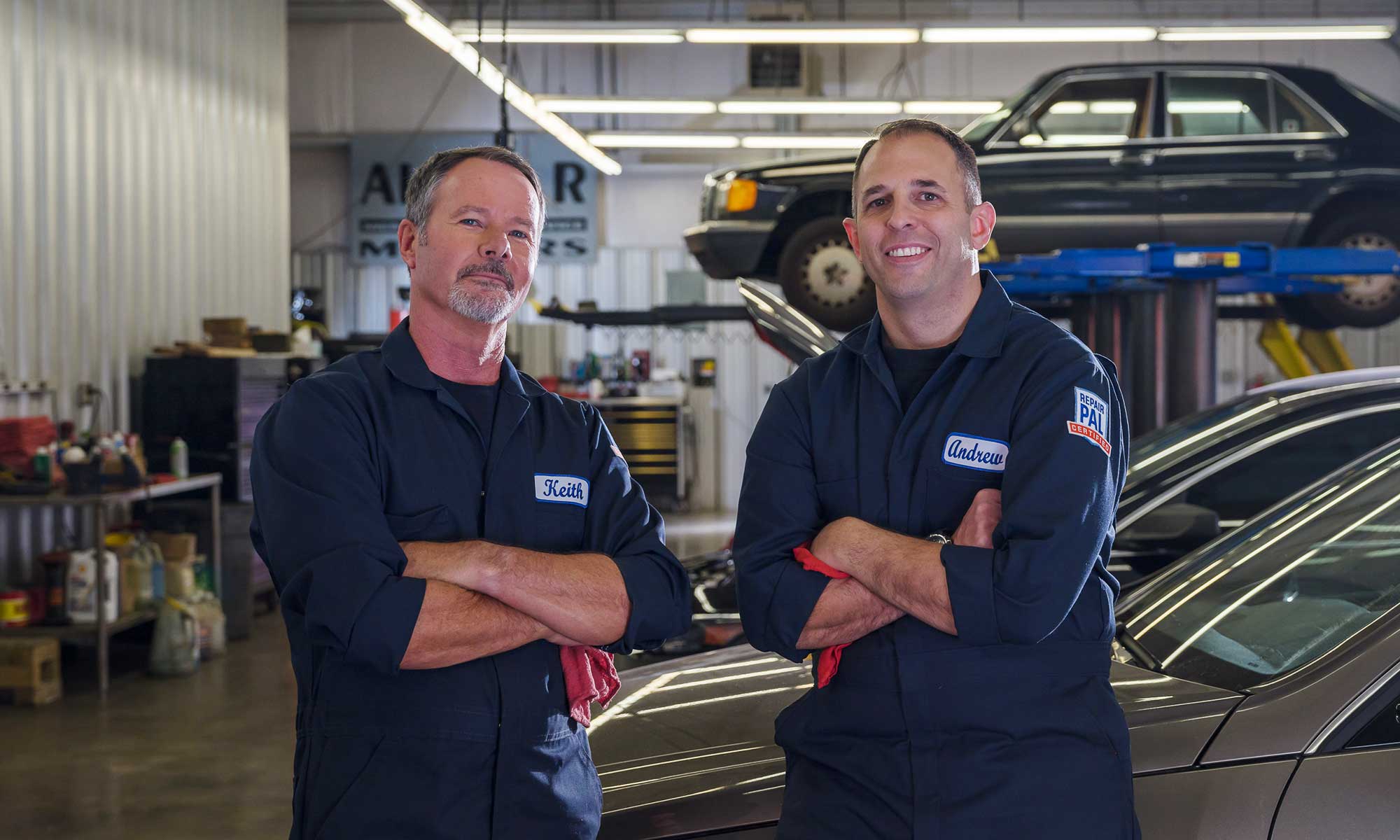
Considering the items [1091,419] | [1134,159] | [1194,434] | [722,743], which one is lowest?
[722,743]

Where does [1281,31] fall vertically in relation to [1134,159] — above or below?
above

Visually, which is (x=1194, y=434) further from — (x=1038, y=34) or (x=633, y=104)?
(x=633, y=104)

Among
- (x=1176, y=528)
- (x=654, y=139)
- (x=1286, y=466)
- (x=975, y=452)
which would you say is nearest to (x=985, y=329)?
(x=975, y=452)

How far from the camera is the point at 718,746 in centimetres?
193

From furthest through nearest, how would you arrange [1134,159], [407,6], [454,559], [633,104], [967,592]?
[633,104] < [407,6] < [1134,159] < [454,559] < [967,592]

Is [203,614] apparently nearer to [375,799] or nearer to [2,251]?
[2,251]

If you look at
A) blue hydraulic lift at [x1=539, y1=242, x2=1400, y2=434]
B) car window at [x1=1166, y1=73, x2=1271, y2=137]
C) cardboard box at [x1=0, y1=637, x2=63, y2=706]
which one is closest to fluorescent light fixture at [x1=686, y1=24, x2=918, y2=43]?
car window at [x1=1166, y1=73, x2=1271, y2=137]

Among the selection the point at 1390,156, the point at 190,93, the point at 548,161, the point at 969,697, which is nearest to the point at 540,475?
the point at 969,697

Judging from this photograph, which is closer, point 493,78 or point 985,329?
point 985,329

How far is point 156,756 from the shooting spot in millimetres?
5207

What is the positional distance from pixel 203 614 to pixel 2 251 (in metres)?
2.33

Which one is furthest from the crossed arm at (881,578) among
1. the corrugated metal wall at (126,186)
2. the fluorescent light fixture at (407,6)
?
the corrugated metal wall at (126,186)

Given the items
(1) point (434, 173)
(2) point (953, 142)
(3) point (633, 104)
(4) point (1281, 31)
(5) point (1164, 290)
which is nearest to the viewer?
(2) point (953, 142)

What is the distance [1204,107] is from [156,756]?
18.6 ft
